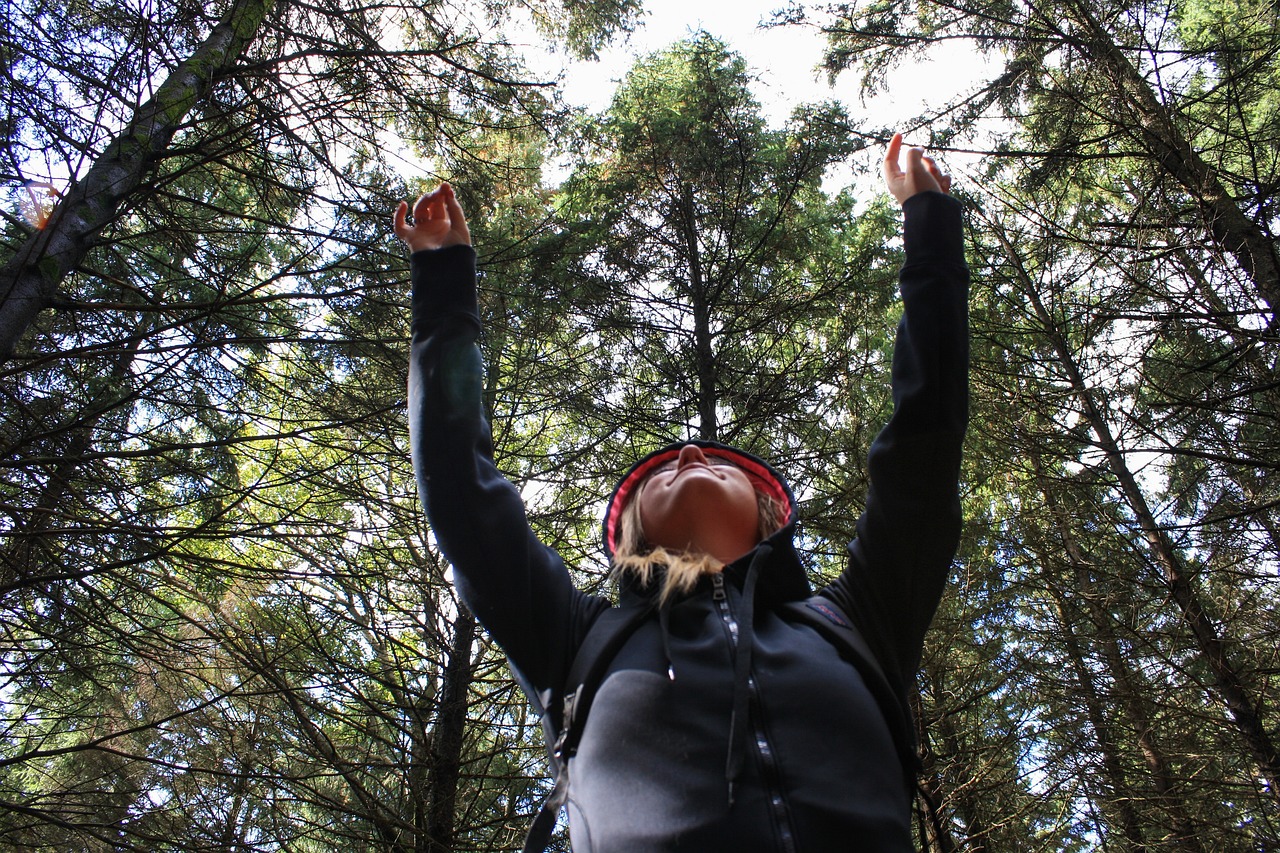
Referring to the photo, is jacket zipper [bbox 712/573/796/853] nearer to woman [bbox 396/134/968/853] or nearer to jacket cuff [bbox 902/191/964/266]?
woman [bbox 396/134/968/853]

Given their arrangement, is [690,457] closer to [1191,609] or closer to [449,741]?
[449,741]

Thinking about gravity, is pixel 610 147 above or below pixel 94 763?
above

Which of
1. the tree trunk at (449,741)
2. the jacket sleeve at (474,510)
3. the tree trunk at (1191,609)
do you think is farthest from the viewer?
the tree trunk at (1191,609)

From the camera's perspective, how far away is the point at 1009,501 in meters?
10.0

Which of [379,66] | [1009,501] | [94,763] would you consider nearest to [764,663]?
[379,66]

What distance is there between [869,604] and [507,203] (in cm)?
868

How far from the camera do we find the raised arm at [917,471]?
6.06ft

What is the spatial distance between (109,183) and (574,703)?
10.3 feet

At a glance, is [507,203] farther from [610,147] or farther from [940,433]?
[940,433]

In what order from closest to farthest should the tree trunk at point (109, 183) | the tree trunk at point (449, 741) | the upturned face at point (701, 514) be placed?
the upturned face at point (701, 514) → the tree trunk at point (109, 183) → the tree trunk at point (449, 741)

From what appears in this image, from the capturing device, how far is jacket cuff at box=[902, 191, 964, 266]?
1993 millimetres

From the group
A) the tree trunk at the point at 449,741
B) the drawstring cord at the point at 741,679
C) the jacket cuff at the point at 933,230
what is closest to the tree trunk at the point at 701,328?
the tree trunk at the point at 449,741

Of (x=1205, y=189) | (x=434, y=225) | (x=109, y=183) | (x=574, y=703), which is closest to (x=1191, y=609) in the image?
(x=1205, y=189)

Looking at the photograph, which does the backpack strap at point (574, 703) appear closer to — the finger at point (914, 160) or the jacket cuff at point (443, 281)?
the jacket cuff at point (443, 281)
